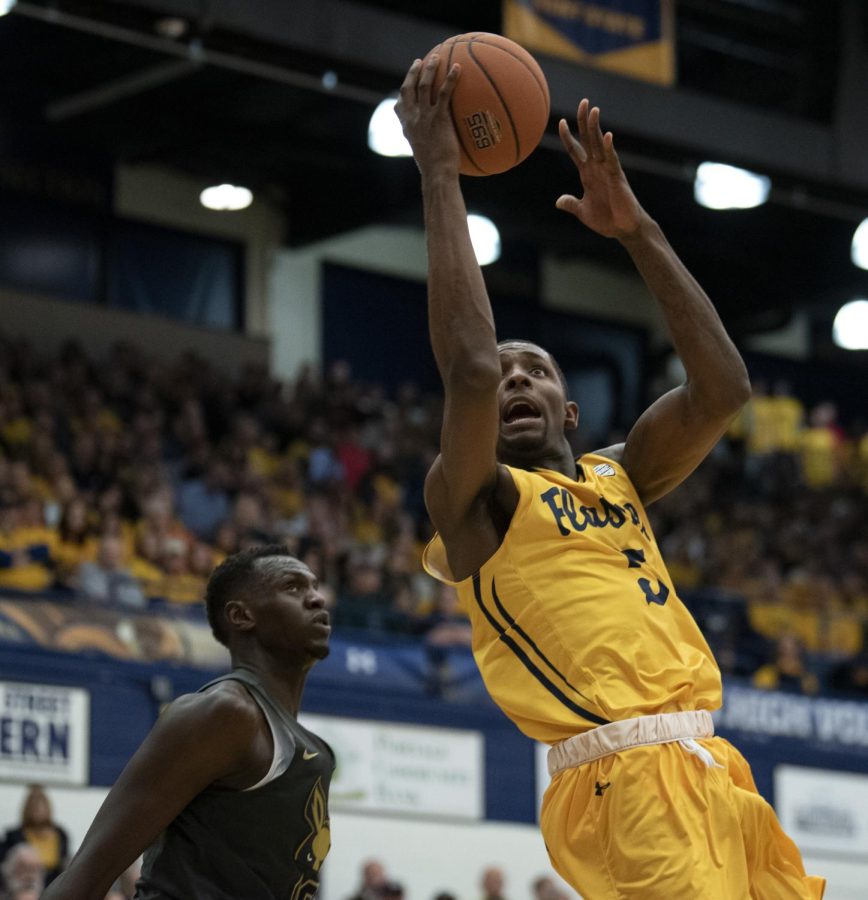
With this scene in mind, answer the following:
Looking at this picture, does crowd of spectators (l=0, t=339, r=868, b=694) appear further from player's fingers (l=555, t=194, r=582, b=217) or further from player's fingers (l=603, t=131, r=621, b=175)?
player's fingers (l=603, t=131, r=621, b=175)

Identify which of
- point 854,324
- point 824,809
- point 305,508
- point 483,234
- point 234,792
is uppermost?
point 483,234

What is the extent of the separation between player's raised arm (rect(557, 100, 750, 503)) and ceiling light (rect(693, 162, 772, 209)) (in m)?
12.2

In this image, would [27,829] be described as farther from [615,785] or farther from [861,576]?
[861,576]

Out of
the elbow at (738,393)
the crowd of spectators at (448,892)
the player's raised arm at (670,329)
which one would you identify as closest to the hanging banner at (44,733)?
the crowd of spectators at (448,892)

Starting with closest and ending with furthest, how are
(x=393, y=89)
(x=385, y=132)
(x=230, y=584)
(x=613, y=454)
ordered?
1. (x=230, y=584)
2. (x=613, y=454)
3. (x=393, y=89)
4. (x=385, y=132)

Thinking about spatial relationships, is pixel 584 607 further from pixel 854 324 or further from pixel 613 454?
pixel 854 324

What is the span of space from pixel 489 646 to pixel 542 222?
642 inches

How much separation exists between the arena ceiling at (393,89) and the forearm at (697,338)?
9429 mm

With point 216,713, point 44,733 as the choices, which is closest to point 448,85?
point 216,713

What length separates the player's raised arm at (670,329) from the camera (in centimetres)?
447

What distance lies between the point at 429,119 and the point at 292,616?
49.3 inches

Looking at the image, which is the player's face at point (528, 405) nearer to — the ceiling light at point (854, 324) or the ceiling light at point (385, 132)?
the ceiling light at point (385, 132)

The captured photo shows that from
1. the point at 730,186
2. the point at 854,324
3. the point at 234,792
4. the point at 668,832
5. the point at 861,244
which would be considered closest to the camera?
the point at 234,792

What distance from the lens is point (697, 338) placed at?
4469 millimetres
